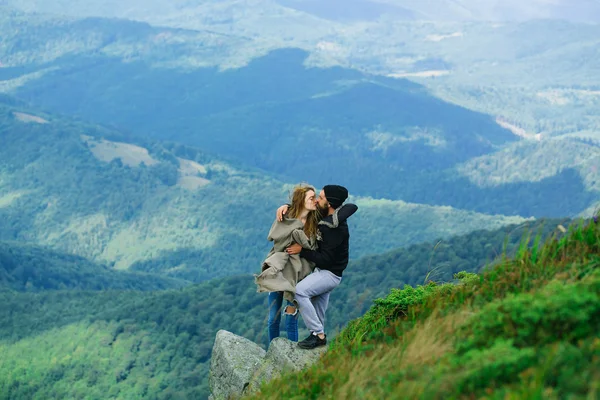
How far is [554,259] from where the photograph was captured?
1575 cm

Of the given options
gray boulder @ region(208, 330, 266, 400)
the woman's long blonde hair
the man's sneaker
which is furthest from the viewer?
gray boulder @ region(208, 330, 266, 400)

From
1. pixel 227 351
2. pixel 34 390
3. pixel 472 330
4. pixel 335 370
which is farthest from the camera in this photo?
pixel 34 390

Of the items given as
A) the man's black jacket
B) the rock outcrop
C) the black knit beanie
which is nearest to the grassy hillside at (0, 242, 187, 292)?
the rock outcrop

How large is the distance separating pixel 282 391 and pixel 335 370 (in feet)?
Answer: 3.32

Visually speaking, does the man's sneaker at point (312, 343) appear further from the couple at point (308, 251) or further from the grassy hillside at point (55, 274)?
the grassy hillside at point (55, 274)

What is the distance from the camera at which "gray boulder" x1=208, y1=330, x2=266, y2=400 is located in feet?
68.1

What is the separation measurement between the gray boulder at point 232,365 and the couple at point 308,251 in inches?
93.4

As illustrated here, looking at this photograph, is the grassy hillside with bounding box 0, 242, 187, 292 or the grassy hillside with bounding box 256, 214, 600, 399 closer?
the grassy hillside with bounding box 256, 214, 600, 399

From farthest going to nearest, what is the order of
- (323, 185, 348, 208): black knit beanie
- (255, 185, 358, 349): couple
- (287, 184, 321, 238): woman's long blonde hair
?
1. (287, 184, 321, 238): woman's long blonde hair
2. (255, 185, 358, 349): couple
3. (323, 185, 348, 208): black knit beanie

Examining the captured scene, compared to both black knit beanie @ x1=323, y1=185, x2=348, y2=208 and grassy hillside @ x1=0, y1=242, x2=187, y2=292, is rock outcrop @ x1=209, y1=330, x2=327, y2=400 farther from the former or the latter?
grassy hillside @ x1=0, y1=242, x2=187, y2=292

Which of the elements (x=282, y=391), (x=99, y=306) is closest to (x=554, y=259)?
(x=282, y=391)

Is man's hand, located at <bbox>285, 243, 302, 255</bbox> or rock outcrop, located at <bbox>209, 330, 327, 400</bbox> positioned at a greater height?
man's hand, located at <bbox>285, 243, 302, 255</bbox>

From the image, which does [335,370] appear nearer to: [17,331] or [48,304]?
[17,331]

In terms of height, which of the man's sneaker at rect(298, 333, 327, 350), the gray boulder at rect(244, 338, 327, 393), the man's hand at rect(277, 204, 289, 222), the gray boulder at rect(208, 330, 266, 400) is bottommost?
the gray boulder at rect(208, 330, 266, 400)
